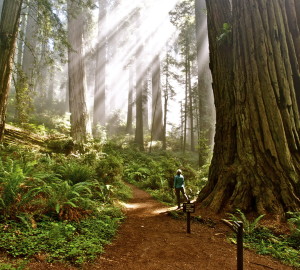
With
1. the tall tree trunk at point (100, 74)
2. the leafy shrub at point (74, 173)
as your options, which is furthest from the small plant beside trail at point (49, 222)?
the tall tree trunk at point (100, 74)

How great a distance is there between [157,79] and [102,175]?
15.3 m

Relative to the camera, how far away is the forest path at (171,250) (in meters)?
3.14

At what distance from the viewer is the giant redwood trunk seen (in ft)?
16.4

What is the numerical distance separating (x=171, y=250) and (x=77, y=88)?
995 cm

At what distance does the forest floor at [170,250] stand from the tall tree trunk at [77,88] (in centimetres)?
707

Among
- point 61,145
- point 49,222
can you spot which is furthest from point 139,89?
point 49,222

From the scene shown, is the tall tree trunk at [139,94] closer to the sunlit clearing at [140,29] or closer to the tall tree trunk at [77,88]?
the sunlit clearing at [140,29]

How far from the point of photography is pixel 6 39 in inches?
229

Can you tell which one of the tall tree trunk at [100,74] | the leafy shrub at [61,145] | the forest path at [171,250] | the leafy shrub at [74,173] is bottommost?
the forest path at [171,250]

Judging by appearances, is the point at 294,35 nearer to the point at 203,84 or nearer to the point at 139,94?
the point at 203,84

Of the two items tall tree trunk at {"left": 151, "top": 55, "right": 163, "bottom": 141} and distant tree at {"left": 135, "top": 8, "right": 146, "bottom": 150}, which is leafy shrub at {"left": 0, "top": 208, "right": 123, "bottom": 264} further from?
tall tree trunk at {"left": 151, "top": 55, "right": 163, "bottom": 141}

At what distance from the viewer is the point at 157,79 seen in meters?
21.8

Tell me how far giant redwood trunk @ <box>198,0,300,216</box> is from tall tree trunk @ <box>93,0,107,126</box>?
56.4 feet

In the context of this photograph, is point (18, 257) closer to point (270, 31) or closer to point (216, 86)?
point (216, 86)
